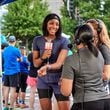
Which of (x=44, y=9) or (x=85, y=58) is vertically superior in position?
(x=44, y=9)

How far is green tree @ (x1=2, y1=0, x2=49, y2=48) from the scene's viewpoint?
43.8 m

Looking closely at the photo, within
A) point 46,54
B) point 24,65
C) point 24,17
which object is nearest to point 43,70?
point 46,54

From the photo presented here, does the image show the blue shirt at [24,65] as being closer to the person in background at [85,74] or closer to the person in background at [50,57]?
the person in background at [50,57]

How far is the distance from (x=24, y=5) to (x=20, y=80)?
34.6 metres

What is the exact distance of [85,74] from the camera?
3.88m

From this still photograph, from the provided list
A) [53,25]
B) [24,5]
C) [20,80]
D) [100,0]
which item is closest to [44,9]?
[24,5]

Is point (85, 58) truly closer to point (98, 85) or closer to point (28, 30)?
point (98, 85)

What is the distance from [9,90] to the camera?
9.16m

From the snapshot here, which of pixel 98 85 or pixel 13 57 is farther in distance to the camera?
pixel 13 57

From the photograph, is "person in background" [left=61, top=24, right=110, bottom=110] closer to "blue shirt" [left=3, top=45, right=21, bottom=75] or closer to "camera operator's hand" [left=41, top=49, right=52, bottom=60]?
"camera operator's hand" [left=41, top=49, right=52, bottom=60]

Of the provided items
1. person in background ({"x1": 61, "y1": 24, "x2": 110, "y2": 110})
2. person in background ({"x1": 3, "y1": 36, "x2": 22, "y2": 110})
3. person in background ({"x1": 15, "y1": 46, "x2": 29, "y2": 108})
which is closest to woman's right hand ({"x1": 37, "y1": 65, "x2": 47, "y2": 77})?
person in background ({"x1": 61, "y1": 24, "x2": 110, "y2": 110})

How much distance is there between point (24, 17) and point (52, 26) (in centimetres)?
3891

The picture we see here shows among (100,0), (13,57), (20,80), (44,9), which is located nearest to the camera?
(13,57)

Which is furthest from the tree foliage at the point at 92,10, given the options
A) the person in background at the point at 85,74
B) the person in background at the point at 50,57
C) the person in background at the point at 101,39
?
the person in background at the point at 85,74
